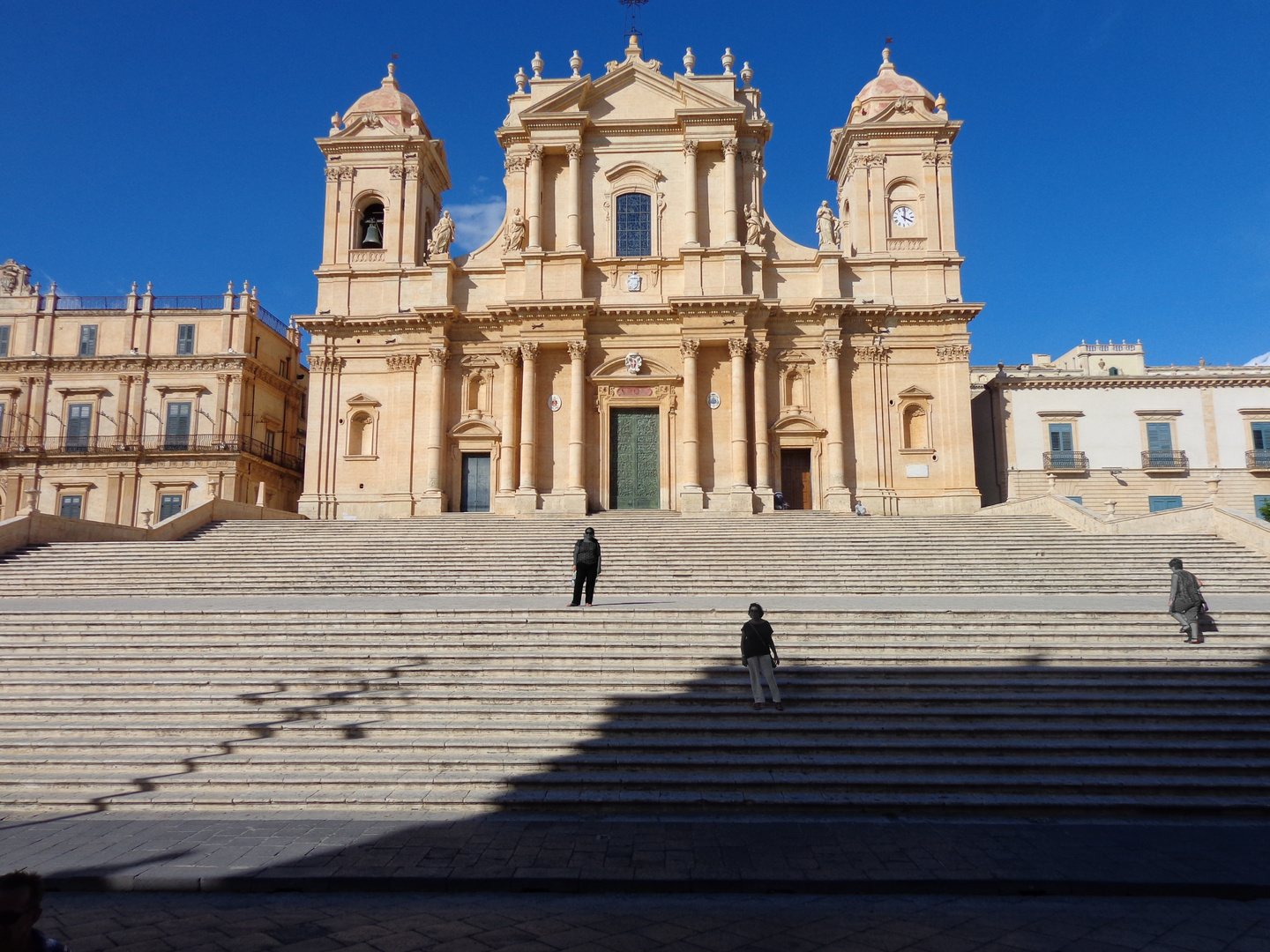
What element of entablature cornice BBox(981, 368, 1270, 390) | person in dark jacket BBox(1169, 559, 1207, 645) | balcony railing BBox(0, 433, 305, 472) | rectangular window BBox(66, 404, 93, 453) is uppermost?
entablature cornice BBox(981, 368, 1270, 390)

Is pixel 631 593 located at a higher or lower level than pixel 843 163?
lower

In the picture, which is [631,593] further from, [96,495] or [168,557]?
[96,495]

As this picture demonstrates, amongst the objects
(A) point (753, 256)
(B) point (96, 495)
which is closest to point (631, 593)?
(A) point (753, 256)

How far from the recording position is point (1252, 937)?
5.59 m

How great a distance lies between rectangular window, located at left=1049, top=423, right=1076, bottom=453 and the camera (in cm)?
3425

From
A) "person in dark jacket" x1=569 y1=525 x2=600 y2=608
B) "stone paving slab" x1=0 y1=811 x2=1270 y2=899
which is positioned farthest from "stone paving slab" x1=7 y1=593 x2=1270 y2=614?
"stone paving slab" x1=0 y1=811 x2=1270 y2=899

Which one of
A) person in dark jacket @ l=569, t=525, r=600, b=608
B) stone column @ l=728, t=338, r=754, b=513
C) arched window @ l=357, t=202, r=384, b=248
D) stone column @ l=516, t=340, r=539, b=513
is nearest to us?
person in dark jacket @ l=569, t=525, r=600, b=608

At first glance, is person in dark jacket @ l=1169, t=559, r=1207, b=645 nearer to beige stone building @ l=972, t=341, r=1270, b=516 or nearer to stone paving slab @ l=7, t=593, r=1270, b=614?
stone paving slab @ l=7, t=593, r=1270, b=614

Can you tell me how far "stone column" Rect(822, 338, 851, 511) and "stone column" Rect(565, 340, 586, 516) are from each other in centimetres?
848

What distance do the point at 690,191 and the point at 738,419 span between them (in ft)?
27.9

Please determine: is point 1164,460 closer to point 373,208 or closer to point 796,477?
point 796,477

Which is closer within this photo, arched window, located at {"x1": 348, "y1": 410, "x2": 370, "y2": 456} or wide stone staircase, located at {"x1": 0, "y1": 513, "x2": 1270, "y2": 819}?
wide stone staircase, located at {"x1": 0, "y1": 513, "x2": 1270, "y2": 819}

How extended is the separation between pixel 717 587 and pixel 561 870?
10672 millimetres

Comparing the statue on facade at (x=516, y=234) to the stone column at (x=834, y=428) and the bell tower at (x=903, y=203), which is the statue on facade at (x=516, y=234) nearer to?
the stone column at (x=834, y=428)
